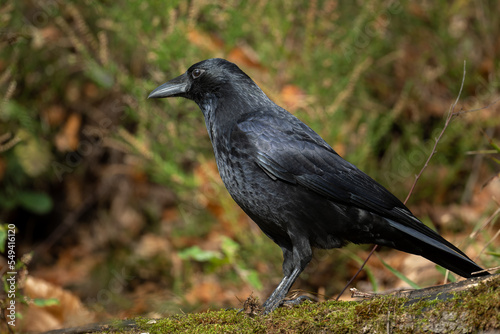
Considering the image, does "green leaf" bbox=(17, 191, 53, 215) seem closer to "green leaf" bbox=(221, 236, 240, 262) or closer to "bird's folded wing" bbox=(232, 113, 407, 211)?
"green leaf" bbox=(221, 236, 240, 262)

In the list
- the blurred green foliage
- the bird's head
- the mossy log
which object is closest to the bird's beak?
the bird's head

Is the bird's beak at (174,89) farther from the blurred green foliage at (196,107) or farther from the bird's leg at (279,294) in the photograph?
the bird's leg at (279,294)

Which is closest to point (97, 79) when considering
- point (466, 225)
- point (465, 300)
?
point (466, 225)

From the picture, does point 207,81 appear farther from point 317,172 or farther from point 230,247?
point 230,247

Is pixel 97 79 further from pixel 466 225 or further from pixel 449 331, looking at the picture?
pixel 449 331

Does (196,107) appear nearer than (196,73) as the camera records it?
No

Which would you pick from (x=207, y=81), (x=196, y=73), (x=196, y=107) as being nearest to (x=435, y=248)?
(x=207, y=81)

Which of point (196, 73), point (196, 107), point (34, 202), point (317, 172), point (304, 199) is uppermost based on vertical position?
point (196, 107)

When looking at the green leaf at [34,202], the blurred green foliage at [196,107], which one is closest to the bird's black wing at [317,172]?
the blurred green foliage at [196,107]

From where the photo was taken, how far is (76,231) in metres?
6.94

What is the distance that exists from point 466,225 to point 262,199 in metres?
3.35

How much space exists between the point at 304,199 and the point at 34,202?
433cm

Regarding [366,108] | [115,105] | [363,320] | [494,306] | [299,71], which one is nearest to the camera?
[494,306]

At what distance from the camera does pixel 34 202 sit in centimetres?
629
